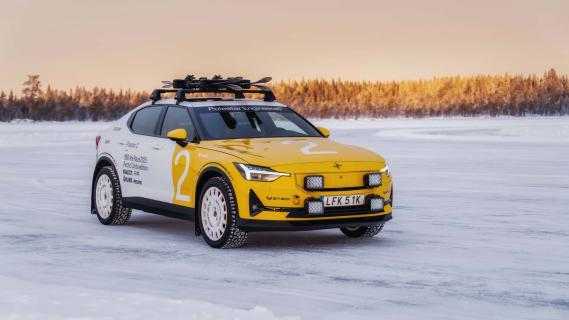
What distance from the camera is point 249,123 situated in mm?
11656

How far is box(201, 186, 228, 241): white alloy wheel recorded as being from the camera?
34.1 feet

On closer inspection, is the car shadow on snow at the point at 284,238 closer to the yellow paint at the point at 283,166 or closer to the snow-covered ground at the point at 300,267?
the snow-covered ground at the point at 300,267

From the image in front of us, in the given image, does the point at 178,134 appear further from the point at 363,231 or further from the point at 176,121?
the point at 363,231

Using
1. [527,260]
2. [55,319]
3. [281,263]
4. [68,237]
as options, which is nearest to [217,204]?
[281,263]

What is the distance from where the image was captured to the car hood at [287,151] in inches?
Result: 403

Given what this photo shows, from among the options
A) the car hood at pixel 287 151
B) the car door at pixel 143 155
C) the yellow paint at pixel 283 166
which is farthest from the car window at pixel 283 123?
the car door at pixel 143 155

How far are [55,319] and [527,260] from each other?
487 centimetres

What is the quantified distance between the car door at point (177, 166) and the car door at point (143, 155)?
0.45 ft

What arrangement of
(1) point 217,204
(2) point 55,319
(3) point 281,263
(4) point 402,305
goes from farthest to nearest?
(1) point 217,204 < (3) point 281,263 < (4) point 402,305 < (2) point 55,319

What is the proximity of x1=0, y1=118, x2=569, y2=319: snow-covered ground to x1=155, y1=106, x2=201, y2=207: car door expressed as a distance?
0.53m

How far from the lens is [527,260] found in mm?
9617

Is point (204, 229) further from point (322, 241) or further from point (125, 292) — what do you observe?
point (125, 292)

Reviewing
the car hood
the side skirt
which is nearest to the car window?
the car hood

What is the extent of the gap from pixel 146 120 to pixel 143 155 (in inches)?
25.0
